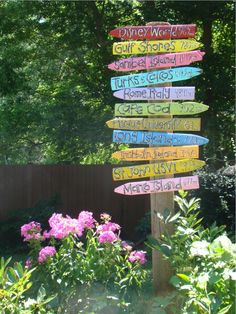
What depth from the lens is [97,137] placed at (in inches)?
529

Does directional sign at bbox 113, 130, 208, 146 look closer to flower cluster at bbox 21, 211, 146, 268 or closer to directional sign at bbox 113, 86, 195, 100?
directional sign at bbox 113, 86, 195, 100

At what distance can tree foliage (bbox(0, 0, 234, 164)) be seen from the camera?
12.1m

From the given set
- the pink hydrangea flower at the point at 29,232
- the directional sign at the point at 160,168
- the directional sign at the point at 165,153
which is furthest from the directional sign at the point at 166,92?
the pink hydrangea flower at the point at 29,232

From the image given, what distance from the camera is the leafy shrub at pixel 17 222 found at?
1050 centimetres

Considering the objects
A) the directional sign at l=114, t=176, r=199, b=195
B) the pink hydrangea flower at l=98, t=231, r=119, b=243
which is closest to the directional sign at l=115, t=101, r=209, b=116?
the directional sign at l=114, t=176, r=199, b=195

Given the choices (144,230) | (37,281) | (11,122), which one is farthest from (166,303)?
(11,122)

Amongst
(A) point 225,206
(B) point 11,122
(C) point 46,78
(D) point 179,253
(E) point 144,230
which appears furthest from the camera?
(C) point 46,78

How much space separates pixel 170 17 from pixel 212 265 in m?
9.48

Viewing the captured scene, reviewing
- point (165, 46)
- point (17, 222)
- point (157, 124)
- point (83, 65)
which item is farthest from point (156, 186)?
point (83, 65)

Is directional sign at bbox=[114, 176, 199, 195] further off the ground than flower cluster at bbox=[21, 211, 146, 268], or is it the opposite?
directional sign at bbox=[114, 176, 199, 195]

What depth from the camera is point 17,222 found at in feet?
35.2

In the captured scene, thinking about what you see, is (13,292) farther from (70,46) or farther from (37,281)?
(70,46)

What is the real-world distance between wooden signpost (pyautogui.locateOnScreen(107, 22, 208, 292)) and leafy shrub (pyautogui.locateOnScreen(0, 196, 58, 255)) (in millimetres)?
6418

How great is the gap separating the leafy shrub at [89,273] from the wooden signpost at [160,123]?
1.13ft
